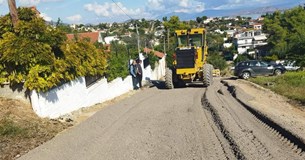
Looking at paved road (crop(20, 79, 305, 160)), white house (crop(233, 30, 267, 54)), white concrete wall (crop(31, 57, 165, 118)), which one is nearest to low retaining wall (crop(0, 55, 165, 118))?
white concrete wall (crop(31, 57, 165, 118))

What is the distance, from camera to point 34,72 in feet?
40.4

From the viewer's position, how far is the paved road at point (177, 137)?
27.4ft

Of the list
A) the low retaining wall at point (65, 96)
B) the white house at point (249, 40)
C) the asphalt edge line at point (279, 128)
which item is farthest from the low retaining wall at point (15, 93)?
the white house at point (249, 40)

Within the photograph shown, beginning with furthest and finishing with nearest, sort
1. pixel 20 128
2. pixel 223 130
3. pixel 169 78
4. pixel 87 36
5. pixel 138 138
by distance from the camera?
pixel 87 36 → pixel 169 78 → pixel 20 128 → pixel 223 130 → pixel 138 138

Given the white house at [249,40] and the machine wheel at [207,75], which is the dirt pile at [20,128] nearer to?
the machine wheel at [207,75]

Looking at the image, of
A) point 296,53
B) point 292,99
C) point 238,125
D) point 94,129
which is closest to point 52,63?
point 94,129

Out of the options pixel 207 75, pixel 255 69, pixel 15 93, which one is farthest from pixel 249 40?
pixel 15 93

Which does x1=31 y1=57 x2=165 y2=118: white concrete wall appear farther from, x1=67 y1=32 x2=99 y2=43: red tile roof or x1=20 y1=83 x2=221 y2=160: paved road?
x1=67 y1=32 x2=99 y2=43: red tile roof

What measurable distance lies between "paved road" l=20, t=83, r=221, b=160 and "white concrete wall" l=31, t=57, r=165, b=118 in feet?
Result: 3.99

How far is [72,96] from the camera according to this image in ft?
49.5

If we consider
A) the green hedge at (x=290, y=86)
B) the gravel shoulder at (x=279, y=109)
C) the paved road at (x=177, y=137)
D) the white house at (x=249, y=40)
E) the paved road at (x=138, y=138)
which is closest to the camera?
the paved road at (x=177, y=137)

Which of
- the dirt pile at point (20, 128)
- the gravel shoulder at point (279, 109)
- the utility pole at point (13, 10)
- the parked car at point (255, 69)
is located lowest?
the parked car at point (255, 69)

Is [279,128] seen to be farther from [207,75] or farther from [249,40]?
[249,40]

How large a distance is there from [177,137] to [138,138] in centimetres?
97
